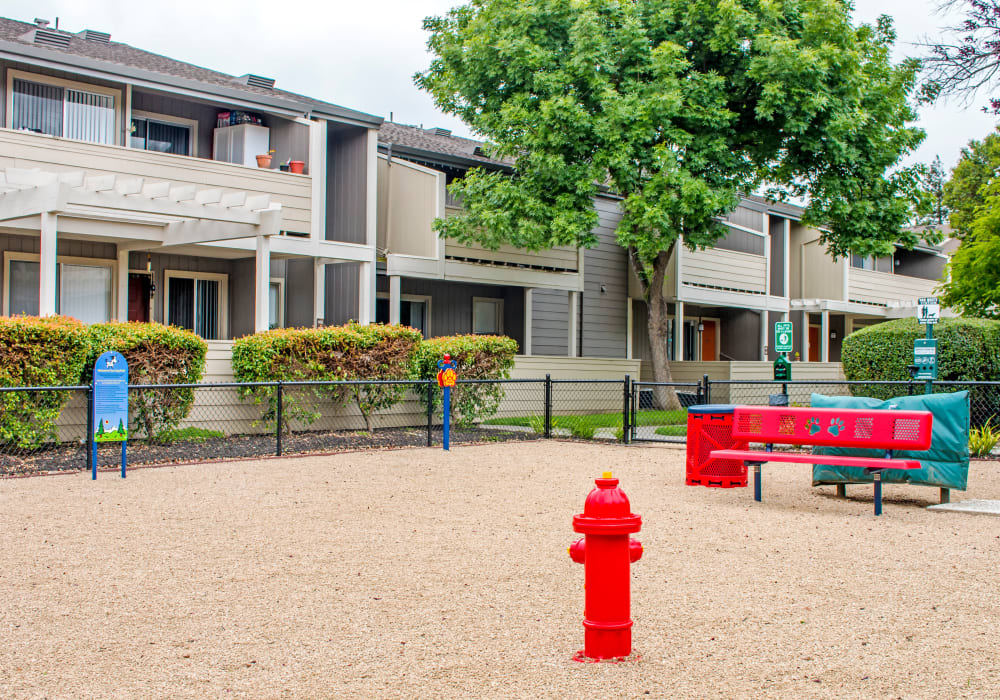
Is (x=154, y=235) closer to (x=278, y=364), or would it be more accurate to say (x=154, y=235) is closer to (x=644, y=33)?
(x=278, y=364)

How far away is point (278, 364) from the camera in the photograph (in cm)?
1443

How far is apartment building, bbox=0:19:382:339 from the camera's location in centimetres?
1484

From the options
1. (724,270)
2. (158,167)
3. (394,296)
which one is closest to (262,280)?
(158,167)

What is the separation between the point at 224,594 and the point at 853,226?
A: 19.1m

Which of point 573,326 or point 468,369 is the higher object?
point 573,326

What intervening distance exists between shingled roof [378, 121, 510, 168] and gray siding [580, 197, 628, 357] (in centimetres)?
335

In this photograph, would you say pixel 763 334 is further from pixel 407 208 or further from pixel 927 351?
pixel 927 351

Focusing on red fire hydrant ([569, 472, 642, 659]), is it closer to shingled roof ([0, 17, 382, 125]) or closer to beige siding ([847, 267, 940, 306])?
shingled roof ([0, 17, 382, 125])

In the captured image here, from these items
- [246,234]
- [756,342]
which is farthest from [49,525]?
[756,342]

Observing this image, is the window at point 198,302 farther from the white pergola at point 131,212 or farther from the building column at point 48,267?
the building column at point 48,267

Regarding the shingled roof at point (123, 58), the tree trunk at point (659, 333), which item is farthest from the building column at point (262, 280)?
the tree trunk at point (659, 333)

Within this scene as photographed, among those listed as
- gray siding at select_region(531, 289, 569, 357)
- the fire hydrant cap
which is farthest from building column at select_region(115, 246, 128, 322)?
the fire hydrant cap

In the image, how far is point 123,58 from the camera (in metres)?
17.5

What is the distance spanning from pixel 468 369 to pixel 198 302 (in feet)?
20.1
